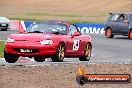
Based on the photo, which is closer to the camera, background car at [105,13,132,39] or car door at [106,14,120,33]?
background car at [105,13,132,39]

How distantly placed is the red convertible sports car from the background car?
51.4 ft

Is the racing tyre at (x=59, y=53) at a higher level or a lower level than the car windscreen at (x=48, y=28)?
lower

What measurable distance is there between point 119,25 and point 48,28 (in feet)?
56.0

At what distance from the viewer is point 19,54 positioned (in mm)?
17234

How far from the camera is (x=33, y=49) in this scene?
17203 millimetres

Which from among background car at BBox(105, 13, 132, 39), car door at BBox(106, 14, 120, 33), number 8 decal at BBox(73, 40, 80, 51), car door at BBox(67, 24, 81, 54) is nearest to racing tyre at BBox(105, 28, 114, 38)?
background car at BBox(105, 13, 132, 39)

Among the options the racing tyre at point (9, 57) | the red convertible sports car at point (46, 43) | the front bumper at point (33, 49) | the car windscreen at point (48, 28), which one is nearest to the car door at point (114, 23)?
the red convertible sports car at point (46, 43)

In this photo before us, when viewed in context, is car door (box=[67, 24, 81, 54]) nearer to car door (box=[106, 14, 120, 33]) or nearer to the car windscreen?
the car windscreen

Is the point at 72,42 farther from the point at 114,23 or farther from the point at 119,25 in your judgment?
the point at 114,23

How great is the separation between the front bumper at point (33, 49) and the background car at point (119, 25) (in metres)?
17.4

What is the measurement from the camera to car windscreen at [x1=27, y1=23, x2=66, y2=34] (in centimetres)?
1855

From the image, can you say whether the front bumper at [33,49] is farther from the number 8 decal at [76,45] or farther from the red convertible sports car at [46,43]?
the number 8 decal at [76,45]

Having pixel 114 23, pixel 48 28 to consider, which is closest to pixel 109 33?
pixel 114 23

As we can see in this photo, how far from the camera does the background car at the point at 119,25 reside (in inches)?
1375
